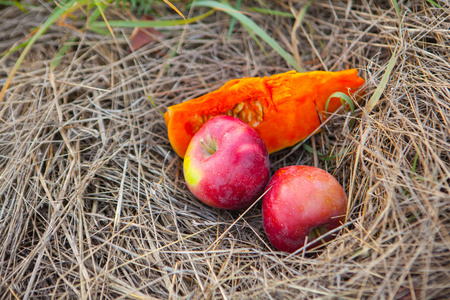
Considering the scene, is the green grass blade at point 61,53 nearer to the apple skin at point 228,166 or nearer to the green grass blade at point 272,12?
the apple skin at point 228,166

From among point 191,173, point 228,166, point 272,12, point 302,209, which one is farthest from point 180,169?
point 272,12

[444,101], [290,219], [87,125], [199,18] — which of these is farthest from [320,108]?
[87,125]

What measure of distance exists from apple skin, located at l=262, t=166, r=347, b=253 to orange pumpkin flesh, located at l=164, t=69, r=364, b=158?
362mm

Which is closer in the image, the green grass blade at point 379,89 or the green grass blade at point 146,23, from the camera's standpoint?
the green grass blade at point 379,89

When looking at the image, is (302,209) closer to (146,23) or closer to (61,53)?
(146,23)

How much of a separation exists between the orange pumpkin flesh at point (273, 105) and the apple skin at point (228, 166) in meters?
0.16

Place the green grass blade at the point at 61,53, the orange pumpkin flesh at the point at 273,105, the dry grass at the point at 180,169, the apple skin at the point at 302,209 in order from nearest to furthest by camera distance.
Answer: the dry grass at the point at 180,169, the apple skin at the point at 302,209, the orange pumpkin flesh at the point at 273,105, the green grass blade at the point at 61,53

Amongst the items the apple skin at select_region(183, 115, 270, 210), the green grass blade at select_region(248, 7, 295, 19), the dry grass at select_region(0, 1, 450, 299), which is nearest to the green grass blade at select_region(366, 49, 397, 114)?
the dry grass at select_region(0, 1, 450, 299)

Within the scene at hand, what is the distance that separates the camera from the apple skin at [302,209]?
1403mm

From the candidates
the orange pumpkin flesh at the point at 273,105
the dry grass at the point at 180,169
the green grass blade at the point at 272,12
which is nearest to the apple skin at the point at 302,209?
the dry grass at the point at 180,169

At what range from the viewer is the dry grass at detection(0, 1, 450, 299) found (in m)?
1.22

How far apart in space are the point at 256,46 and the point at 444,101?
49.7 inches

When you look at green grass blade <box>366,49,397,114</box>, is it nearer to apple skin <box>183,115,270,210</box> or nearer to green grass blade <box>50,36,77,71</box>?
apple skin <box>183,115,270,210</box>

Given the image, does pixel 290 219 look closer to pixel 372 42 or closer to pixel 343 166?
pixel 343 166
